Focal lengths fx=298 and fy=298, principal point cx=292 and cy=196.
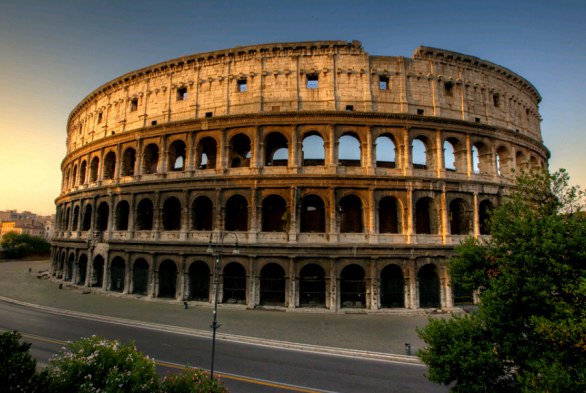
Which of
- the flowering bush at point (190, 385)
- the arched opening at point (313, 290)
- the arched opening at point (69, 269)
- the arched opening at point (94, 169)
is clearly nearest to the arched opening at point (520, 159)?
the arched opening at point (313, 290)

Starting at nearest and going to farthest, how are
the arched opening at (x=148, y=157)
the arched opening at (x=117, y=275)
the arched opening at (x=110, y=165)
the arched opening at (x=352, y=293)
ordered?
the arched opening at (x=352, y=293) → the arched opening at (x=117, y=275) → the arched opening at (x=148, y=157) → the arched opening at (x=110, y=165)

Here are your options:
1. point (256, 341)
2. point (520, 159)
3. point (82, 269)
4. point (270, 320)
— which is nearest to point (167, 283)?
point (270, 320)

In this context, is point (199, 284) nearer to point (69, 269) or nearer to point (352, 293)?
point (352, 293)

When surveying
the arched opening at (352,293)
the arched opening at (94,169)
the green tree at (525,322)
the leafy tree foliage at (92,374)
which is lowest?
the arched opening at (352,293)

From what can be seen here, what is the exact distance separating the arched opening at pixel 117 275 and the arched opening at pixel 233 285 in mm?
10240

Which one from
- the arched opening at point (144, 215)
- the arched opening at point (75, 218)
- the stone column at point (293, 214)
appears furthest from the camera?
the arched opening at point (75, 218)

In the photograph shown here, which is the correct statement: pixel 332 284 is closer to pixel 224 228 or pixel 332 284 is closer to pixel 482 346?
pixel 224 228

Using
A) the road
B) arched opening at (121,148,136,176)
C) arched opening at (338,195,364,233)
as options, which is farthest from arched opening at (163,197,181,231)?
arched opening at (338,195,364,233)

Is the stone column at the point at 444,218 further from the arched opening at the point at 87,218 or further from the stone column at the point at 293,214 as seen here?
the arched opening at the point at 87,218

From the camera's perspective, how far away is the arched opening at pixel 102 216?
28.3 metres

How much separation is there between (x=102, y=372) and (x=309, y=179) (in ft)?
55.1

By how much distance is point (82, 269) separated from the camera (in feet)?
98.4

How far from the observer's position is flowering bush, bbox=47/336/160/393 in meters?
6.78

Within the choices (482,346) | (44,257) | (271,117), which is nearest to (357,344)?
(482,346)
